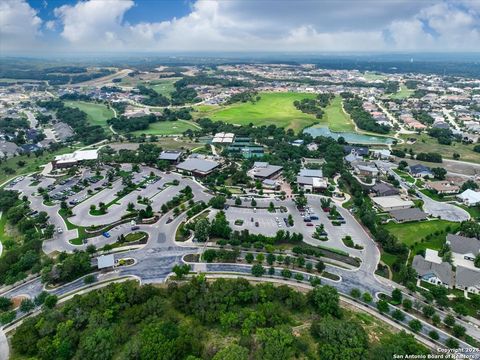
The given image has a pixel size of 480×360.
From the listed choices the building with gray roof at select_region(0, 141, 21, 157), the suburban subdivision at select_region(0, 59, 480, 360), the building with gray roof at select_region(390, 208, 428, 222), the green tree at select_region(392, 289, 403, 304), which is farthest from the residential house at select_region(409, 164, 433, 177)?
the building with gray roof at select_region(0, 141, 21, 157)

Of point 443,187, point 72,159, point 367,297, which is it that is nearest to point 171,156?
point 72,159

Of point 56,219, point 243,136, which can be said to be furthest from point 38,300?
point 243,136

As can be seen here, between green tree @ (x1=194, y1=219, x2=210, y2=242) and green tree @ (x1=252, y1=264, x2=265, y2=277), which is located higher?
green tree @ (x1=194, y1=219, x2=210, y2=242)

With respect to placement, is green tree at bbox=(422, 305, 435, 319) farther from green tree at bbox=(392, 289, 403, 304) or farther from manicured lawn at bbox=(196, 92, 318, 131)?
manicured lawn at bbox=(196, 92, 318, 131)

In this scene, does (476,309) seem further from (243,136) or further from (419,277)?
(243,136)

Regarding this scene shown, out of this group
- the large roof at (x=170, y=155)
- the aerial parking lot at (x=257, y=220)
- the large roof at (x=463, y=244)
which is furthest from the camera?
the large roof at (x=170, y=155)

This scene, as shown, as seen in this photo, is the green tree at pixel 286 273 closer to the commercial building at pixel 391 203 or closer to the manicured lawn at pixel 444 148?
the commercial building at pixel 391 203

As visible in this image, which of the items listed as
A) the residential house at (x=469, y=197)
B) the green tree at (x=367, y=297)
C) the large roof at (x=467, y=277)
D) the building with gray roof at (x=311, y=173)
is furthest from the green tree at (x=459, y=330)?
the building with gray roof at (x=311, y=173)
